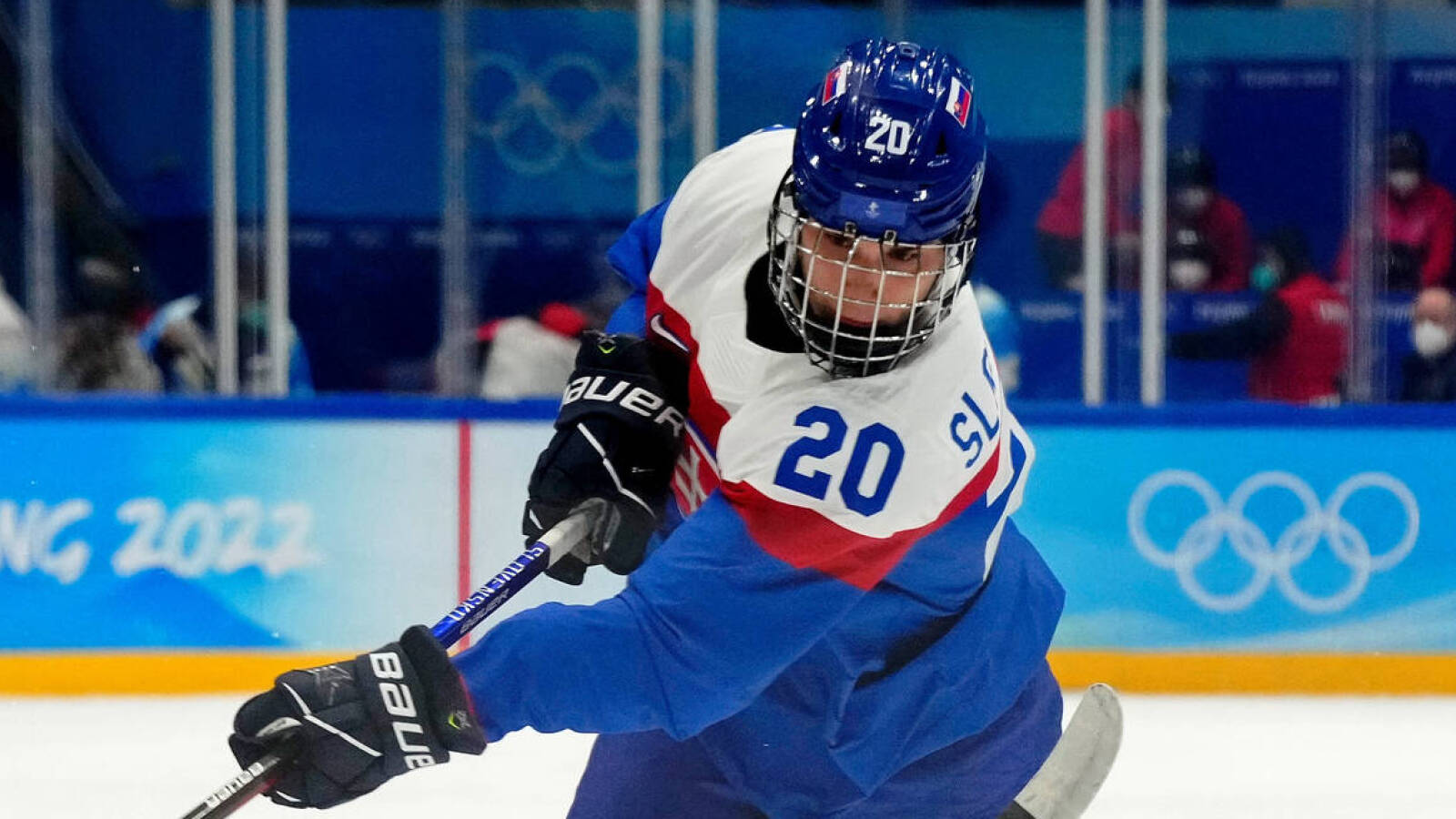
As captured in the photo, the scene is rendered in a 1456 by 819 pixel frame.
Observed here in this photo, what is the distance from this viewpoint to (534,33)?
20.5 ft

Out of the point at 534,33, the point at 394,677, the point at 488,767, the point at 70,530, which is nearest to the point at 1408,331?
the point at 534,33

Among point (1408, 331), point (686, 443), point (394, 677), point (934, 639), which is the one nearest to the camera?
point (394, 677)

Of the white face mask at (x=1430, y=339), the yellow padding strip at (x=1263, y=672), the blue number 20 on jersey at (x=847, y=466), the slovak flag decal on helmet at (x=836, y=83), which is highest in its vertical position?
the slovak flag decal on helmet at (x=836, y=83)

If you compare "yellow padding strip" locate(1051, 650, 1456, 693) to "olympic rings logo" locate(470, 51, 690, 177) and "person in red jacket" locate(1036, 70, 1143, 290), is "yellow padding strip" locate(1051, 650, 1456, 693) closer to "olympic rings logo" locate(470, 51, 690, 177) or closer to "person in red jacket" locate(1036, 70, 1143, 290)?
"person in red jacket" locate(1036, 70, 1143, 290)

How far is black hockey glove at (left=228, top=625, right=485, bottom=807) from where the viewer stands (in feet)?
5.49

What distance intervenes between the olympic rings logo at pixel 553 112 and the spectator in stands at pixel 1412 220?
2.42 meters

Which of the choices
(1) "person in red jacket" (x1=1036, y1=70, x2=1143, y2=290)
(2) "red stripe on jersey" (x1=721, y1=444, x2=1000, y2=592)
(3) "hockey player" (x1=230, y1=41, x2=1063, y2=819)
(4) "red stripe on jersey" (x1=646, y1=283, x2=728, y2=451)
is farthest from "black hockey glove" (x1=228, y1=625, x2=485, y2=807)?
(1) "person in red jacket" (x1=1036, y1=70, x2=1143, y2=290)

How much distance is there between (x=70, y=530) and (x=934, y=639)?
10.5ft

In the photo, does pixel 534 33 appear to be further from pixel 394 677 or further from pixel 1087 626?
pixel 394 677

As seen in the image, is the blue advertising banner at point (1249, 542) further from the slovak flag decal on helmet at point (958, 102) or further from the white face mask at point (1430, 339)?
the slovak flag decal on helmet at point (958, 102)

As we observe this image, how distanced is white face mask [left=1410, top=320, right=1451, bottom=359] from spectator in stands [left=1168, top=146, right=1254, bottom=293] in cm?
54

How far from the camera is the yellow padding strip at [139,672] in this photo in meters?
4.53

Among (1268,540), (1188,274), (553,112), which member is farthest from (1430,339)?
(553,112)

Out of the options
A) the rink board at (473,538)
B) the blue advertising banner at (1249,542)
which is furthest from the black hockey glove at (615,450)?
the blue advertising banner at (1249,542)
